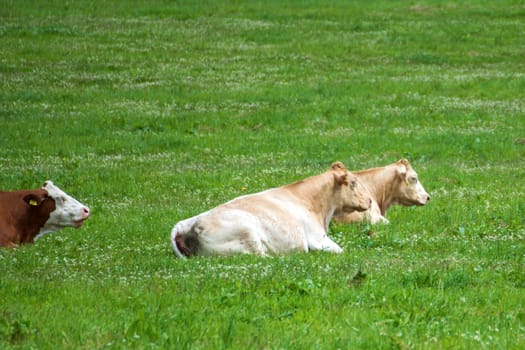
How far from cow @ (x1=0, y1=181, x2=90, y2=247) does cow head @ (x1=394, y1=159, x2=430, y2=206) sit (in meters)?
5.84

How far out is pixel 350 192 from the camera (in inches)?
628

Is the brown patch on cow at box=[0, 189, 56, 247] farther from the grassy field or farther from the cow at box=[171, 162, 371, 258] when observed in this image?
the cow at box=[171, 162, 371, 258]

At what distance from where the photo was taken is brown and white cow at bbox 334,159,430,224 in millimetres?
18109

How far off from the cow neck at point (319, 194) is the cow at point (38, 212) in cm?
341

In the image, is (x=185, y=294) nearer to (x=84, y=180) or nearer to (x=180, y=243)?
(x=180, y=243)

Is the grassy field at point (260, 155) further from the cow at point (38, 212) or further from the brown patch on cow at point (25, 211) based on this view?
the brown patch on cow at point (25, 211)

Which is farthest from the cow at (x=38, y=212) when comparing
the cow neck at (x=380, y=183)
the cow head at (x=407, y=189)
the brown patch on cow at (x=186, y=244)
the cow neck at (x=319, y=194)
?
the cow head at (x=407, y=189)

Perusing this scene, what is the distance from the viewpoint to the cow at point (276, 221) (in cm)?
1337

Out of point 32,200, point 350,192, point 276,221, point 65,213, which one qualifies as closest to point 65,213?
point 65,213

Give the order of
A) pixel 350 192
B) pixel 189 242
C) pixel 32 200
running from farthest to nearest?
1. pixel 350 192
2. pixel 32 200
3. pixel 189 242

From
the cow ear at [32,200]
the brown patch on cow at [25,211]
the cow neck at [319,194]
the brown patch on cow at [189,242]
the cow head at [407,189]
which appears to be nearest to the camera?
the brown patch on cow at [189,242]

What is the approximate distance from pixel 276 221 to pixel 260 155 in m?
10.6

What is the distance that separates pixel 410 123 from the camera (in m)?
29.1

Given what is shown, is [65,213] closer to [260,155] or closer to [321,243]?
[321,243]
